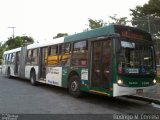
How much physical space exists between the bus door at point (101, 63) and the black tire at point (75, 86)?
1.21 meters

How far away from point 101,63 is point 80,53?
1662 millimetres

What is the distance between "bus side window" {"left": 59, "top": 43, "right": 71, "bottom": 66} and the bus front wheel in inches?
33.8

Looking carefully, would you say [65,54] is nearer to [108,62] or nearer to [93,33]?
[93,33]

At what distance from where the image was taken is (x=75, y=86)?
11.8 metres

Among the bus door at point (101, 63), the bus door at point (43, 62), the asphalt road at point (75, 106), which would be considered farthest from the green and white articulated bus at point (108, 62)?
the bus door at point (43, 62)

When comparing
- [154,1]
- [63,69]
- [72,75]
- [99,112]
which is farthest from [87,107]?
[154,1]

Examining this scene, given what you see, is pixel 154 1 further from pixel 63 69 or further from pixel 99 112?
pixel 99 112

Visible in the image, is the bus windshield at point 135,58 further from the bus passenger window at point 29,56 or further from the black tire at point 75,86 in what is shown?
the bus passenger window at point 29,56

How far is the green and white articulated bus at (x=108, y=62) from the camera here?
31.3 feet

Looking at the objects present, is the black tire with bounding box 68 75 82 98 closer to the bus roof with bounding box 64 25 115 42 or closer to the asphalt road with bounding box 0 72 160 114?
the asphalt road with bounding box 0 72 160 114

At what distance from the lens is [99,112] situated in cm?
877

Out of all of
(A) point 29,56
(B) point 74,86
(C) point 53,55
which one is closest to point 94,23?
(A) point 29,56

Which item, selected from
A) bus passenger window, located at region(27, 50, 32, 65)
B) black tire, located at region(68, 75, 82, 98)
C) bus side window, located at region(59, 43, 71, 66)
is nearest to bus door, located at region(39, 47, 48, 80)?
bus side window, located at region(59, 43, 71, 66)

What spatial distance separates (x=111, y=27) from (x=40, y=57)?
276 inches
